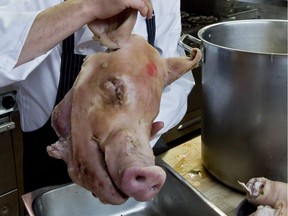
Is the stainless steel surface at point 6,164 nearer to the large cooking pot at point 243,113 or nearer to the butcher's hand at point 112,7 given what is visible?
the large cooking pot at point 243,113

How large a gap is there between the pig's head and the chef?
72 mm

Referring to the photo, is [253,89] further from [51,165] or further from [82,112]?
[51,165]

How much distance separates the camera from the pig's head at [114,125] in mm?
416

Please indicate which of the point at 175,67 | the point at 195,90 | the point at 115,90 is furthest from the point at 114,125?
the point at 195,90

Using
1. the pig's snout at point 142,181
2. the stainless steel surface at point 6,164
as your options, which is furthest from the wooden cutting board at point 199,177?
the stainless steel surface at point 6,164

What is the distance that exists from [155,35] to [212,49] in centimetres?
29

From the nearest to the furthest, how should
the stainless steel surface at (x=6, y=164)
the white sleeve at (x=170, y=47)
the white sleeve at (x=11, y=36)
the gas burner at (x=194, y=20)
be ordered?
the white sleeve at (x=11, y=36) → the white sleeve at (x=170, y=47) → the stainless steel surface at (x=6, y=164) → the gas burner at (x=194, y=20)

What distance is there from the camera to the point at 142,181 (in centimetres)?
41

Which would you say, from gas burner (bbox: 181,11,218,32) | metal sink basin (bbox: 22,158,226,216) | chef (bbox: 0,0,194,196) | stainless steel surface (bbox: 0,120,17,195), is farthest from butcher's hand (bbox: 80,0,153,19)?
gas burner (bbox: 181,11,218,32)

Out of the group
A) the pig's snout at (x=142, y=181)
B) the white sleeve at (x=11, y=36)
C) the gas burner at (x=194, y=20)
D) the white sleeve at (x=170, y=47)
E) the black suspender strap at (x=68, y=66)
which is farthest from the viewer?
the gas burner at (x=194, y=20)

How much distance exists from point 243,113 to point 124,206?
0.30 meters

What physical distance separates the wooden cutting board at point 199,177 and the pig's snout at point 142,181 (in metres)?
0.38

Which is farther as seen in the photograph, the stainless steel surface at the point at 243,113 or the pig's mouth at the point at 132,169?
the stainless steel surface at the point at 243,113

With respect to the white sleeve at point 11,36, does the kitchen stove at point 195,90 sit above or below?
below
